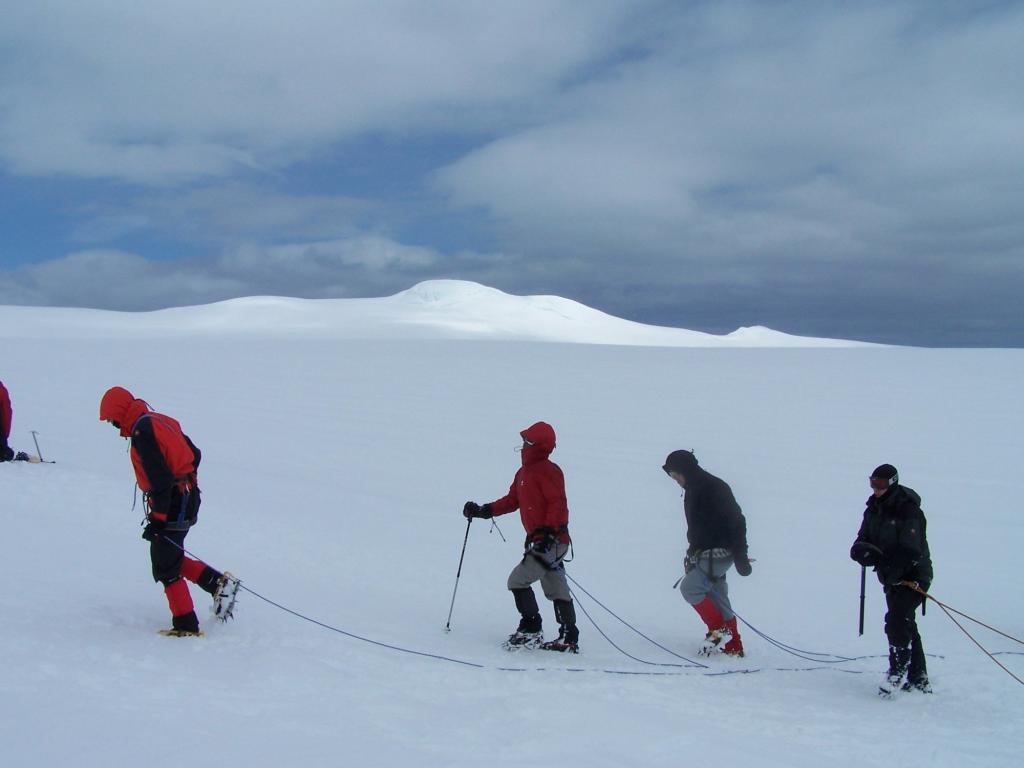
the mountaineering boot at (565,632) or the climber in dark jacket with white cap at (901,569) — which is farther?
the mountaineering boot at (565,632)

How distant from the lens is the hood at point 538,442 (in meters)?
6.02

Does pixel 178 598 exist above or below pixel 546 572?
below

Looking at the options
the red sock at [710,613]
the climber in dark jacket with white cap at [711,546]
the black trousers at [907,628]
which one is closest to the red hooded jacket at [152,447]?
the climber in dark jacket with white cap at [711,546]

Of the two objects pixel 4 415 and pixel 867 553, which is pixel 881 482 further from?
pixel 4 415

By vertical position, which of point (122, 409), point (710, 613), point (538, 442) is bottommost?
point (710, 613)

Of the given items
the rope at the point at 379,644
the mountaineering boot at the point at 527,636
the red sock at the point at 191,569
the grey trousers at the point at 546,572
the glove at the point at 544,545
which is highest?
the glove at the point at 544,545

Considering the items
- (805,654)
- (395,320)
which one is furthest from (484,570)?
(395,320)

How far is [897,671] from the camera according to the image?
5355mm

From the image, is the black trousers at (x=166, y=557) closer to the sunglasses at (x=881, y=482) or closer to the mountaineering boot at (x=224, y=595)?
the mountaineering boot at (x=224, y=595)

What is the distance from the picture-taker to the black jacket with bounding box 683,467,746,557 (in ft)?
20.0

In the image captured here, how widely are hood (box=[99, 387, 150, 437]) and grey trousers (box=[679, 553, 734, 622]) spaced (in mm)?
3879

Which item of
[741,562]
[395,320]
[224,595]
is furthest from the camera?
[395,320]

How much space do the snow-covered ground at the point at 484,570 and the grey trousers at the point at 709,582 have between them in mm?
436

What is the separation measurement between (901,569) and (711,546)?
1264 millimetres
